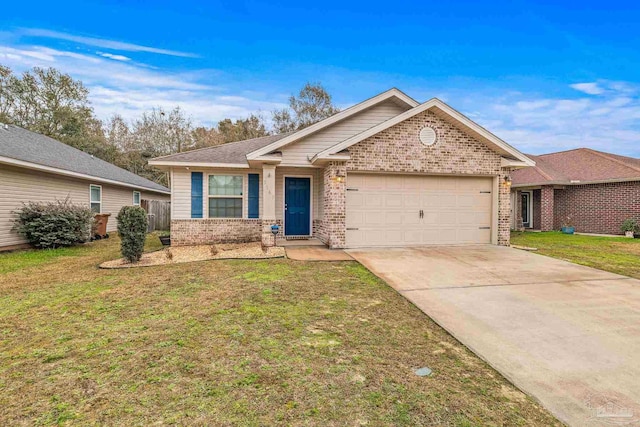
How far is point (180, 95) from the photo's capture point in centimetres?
2348

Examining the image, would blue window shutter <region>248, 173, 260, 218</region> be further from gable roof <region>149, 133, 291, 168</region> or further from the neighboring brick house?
the neighboring brick house

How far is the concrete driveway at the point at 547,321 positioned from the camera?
2477 mm

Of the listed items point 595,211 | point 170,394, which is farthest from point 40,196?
point 595,211

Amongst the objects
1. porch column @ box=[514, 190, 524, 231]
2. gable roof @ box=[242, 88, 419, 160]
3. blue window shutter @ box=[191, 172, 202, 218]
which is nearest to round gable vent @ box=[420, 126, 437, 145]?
gable roof @ box=[242, 88, 419, 160]

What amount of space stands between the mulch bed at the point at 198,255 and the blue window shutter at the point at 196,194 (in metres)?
1.24

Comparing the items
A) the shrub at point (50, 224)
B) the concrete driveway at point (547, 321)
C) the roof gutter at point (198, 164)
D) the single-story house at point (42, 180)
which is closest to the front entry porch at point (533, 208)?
the concrete driveway at point (547, 321)

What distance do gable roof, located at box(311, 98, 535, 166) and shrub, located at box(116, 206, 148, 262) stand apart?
4.86 m

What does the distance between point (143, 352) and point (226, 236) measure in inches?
311

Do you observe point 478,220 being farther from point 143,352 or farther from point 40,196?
point 40,196

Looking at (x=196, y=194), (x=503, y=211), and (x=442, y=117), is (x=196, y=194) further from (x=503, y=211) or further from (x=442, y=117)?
(x=503, y=211)

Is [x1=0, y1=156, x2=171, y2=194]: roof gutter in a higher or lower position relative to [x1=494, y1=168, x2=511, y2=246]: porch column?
higher

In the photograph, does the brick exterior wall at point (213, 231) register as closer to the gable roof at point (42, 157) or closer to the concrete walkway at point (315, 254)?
the concrete walkway at point (315, 254)

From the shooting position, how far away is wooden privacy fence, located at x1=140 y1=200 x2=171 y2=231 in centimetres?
1709

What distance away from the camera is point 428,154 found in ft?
31.1
